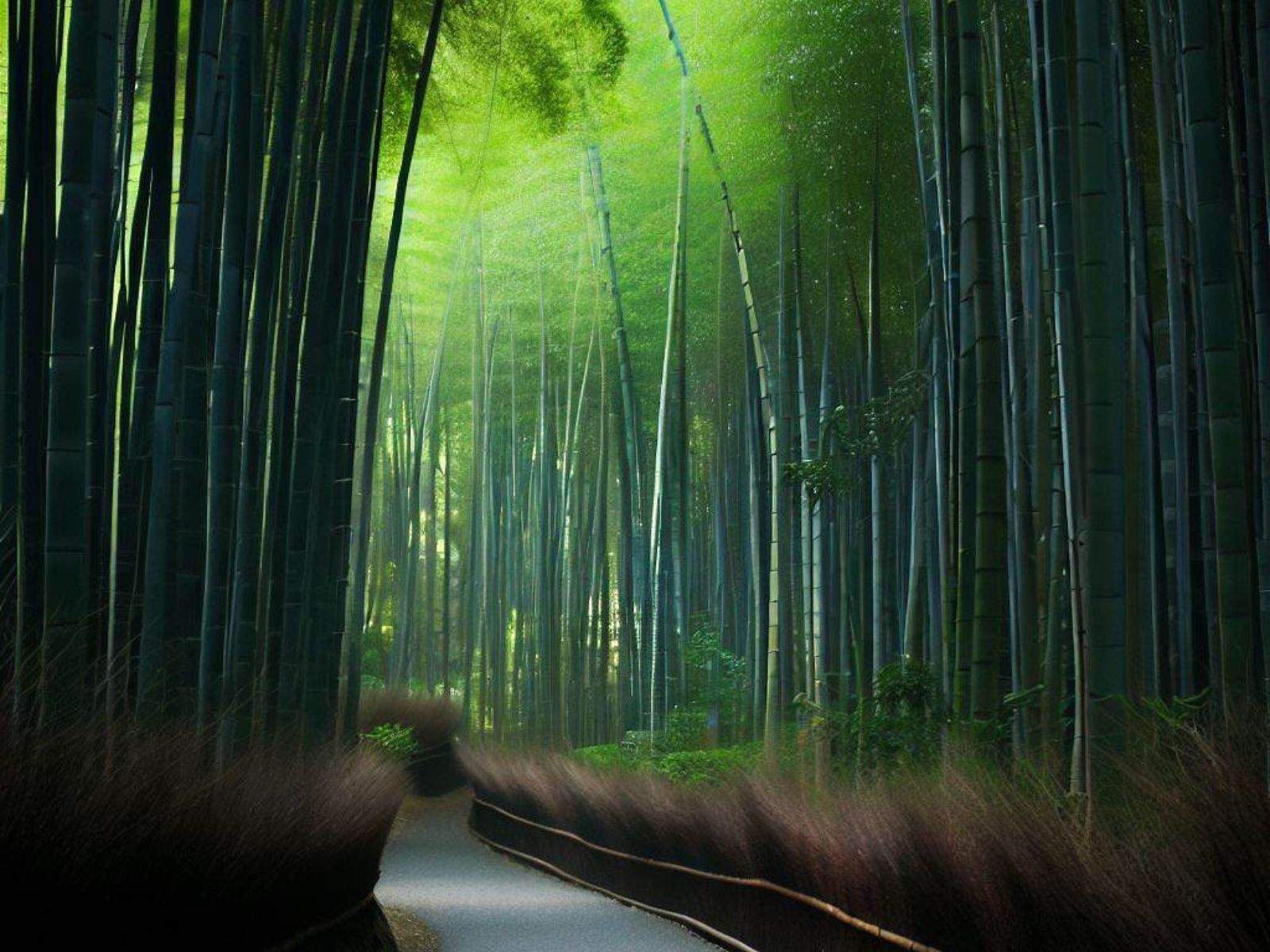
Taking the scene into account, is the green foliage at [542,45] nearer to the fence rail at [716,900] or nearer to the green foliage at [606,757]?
the green foliage at [606,757]

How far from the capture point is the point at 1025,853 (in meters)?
2.31

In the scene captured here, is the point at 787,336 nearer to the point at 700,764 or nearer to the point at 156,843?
the point at 700,764

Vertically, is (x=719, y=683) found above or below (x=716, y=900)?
above

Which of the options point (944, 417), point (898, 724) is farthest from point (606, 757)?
point (898, 724)

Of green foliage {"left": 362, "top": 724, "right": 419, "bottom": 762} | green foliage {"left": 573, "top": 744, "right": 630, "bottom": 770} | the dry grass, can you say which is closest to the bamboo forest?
green foliage {"left": 573, "top": 744, "right": 630, "bottom": 770}

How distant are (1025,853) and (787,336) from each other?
5672mm

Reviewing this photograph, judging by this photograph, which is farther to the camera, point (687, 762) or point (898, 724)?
point (687, 762)

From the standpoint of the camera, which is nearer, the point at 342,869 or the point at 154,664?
the point at 154,664

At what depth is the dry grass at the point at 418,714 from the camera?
1076cm

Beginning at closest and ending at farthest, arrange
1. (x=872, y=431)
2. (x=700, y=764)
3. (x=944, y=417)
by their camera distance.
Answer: (x=944, y=417)
(x=872, y=431)
(x=700, y=764)

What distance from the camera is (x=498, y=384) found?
12.4 meters

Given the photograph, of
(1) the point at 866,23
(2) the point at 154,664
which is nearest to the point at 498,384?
(1) the point at 866,23

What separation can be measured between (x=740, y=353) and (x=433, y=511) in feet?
12.7

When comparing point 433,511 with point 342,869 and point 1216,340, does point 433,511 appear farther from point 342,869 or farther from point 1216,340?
point 1216,340
